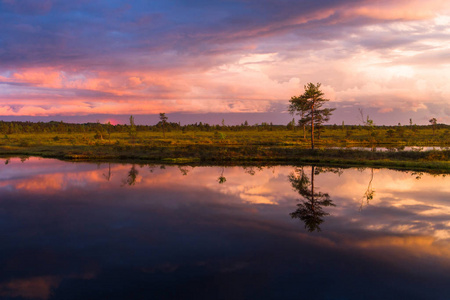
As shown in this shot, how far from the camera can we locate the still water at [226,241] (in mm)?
9281

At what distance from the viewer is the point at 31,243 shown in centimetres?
1278

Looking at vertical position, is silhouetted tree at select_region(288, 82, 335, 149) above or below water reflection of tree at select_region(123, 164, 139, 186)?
above

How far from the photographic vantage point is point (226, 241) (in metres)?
12.9

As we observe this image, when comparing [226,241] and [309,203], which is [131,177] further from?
[226,241]

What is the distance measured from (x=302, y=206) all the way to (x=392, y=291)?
31.7 ft

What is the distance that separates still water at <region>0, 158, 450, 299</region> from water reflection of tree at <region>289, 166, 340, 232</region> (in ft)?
0.28

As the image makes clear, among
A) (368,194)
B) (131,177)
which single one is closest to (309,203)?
(368,194)

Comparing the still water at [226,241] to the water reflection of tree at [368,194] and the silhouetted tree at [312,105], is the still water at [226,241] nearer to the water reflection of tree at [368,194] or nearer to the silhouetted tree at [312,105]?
the water reflection of tree at [368,194]

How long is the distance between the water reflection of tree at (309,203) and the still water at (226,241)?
9cm

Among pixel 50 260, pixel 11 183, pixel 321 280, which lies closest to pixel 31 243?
pixel 50 260

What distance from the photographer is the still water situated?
365 inches

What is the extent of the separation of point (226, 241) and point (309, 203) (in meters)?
8.73

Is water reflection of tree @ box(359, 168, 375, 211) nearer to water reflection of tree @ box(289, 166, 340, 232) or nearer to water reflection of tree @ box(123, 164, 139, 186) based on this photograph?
water reflection of tree @ box(289, 166, 340, 232)

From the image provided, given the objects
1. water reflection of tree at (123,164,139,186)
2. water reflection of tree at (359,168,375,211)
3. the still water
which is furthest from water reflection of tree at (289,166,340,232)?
water reflection of tree at (123,164,139,186)
